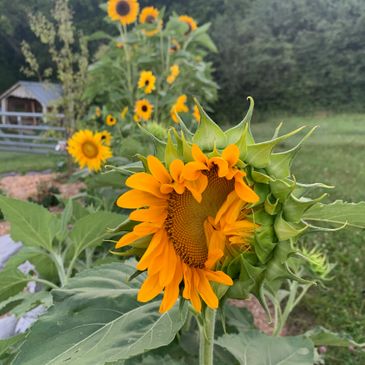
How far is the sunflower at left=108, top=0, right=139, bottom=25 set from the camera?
2.73 m

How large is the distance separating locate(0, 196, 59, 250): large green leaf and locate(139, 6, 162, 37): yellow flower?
2.20 meters

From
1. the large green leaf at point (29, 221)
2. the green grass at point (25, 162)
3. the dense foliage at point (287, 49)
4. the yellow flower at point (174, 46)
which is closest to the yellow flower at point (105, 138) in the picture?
the yellow flower at point (174, 46)

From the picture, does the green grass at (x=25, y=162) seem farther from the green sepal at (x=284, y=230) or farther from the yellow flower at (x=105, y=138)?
the green sepal at (x=284, y=230)

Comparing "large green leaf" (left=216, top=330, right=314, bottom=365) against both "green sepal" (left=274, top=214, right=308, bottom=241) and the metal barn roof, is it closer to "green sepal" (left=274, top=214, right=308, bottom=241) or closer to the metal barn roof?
"green sepal" (left=274, top=214, right=308, bottom=241)

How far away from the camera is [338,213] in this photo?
0.45 metres

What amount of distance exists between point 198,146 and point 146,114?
1.84 meters

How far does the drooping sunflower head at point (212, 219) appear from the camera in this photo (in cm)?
39

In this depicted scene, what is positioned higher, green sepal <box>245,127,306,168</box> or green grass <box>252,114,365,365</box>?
green sepal <box>245,127,306,168</box>

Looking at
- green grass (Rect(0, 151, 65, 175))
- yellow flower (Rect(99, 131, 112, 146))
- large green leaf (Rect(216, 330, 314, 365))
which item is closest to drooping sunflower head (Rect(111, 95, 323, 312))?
large green leaf (Rect(216, 330, 314, 365))

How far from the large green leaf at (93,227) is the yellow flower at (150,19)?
7.28 ft

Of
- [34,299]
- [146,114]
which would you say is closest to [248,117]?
[34,299]

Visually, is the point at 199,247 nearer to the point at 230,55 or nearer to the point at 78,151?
the point at 78,151

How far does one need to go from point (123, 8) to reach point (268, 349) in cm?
239

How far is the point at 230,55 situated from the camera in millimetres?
5320
